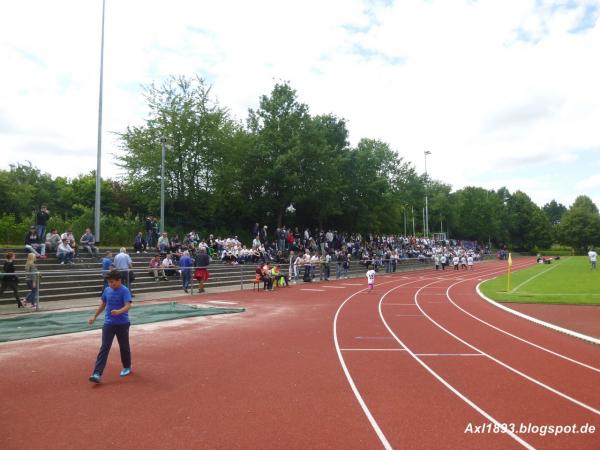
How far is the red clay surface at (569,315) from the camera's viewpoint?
39.4ft

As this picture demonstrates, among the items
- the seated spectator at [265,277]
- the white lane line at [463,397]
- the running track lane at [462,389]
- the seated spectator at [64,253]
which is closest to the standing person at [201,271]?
the seated spectator at [265,277]

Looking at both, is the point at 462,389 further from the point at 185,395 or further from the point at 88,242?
the point at 88,242

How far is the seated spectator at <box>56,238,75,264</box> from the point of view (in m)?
17.7

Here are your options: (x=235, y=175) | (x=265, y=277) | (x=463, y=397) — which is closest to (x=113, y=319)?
(x=463, y=397)

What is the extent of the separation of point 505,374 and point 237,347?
521 centimetres

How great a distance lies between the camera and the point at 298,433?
507cm

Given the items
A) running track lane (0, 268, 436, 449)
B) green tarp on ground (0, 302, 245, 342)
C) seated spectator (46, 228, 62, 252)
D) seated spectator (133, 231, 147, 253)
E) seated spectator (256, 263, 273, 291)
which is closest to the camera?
running track lane (0, 268, 436, 449)

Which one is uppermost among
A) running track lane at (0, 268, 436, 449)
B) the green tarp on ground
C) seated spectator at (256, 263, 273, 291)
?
seated spectator at (256, 263, 273, 291)

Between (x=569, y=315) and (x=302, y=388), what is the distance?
11316mm

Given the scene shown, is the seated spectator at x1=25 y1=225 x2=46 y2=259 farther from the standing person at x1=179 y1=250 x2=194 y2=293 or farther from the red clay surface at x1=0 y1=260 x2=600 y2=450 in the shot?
the red clay surface at x1=0 y1=260 x2=600 y2=450

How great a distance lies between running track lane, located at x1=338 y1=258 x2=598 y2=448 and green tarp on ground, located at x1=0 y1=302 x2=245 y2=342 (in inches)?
201

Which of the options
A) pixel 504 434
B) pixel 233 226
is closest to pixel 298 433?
pixel 504 434

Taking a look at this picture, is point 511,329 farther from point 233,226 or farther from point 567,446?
point 233,226

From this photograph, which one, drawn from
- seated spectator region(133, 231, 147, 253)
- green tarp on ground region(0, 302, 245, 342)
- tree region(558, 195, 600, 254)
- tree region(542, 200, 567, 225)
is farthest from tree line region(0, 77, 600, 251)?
tree region(542, 200, 567, 225)
